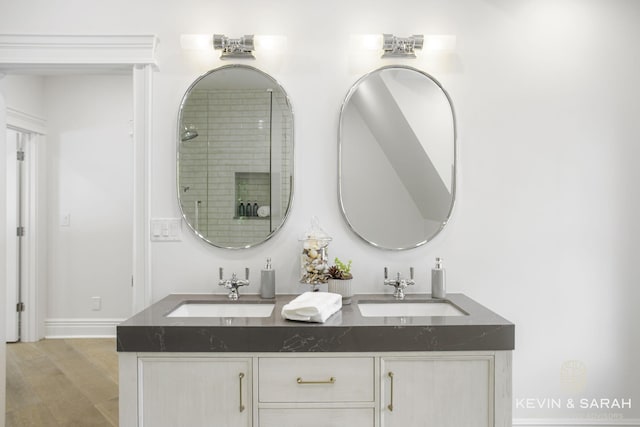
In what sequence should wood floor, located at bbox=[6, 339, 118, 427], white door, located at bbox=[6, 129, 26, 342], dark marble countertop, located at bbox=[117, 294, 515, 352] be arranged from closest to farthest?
dark marble countertop, located at bbox=[117, 294, 515, 352] < wood floor, located at bbox=[6, 339, 118, 427] < white door, located at bbox=[6, 129, 26, 342]

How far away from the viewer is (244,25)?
7.14ft

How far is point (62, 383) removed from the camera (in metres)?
2.99

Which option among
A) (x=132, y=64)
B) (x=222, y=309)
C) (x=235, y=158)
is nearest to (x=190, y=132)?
(x=235, y=158)

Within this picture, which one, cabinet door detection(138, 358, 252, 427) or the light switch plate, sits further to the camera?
the light switch plate

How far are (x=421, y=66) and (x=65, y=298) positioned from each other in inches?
142

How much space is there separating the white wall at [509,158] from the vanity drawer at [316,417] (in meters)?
0.69

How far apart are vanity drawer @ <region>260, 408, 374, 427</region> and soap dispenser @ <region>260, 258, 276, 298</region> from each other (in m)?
0.59

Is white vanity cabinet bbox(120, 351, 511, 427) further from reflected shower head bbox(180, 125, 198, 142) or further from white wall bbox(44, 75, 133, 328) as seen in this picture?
white wall bbox(44, 75, 133, 328)

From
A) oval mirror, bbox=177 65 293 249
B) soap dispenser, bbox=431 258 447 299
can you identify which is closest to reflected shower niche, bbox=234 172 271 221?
oval mirror, bbox=177 65 293 249

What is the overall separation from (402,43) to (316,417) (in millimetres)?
1730

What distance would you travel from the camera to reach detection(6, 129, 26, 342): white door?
12.2 feet

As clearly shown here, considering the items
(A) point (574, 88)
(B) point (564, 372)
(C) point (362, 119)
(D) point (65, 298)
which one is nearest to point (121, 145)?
(D) point (65, 298)

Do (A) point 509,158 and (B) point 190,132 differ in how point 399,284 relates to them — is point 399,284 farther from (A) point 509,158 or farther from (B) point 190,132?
(B) point 190,132

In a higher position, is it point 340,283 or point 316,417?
point 340,283
